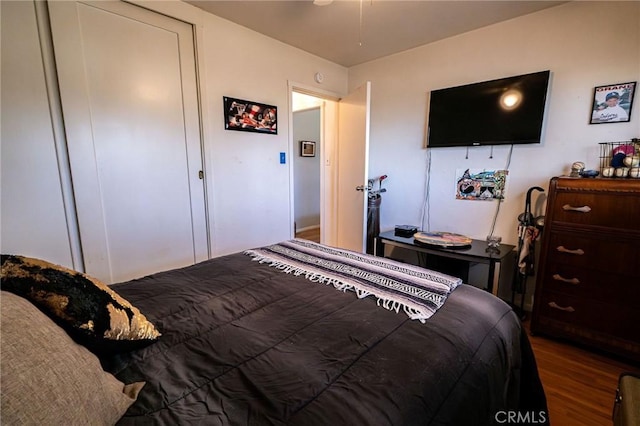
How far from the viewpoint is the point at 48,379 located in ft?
1.75

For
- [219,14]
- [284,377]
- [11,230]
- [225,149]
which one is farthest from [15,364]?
[219,14]

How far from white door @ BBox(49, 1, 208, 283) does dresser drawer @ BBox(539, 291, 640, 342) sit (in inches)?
110

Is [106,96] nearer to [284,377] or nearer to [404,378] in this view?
[284,377]

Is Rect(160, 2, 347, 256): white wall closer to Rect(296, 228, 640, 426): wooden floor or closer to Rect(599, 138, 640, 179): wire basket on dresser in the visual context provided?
Rect(296, 228, 640, 426): wooden floor

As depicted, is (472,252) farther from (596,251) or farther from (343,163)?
(343,163)

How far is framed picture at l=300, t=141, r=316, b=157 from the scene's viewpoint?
216 inches

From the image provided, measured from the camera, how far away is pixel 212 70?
246 centimetres

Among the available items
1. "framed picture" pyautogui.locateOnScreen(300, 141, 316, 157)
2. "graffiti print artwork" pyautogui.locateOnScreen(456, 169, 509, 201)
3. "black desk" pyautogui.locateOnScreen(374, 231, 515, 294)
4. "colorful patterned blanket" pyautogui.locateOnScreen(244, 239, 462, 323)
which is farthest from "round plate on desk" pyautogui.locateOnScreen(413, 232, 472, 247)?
"framed picture" pyautogui.locateOnScreen(300, 141, 316, 157)

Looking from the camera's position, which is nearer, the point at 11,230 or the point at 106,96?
the point at 11,230

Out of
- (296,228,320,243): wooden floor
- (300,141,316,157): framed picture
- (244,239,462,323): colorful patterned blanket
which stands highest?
(300,141,316,157): framed picture

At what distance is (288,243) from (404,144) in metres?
1.89

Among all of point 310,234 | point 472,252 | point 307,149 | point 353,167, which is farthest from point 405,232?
point 307,149

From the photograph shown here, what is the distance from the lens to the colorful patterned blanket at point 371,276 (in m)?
1.15

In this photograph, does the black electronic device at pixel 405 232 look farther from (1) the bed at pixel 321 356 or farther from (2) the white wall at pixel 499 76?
(1) the bed at pixel 321 356
